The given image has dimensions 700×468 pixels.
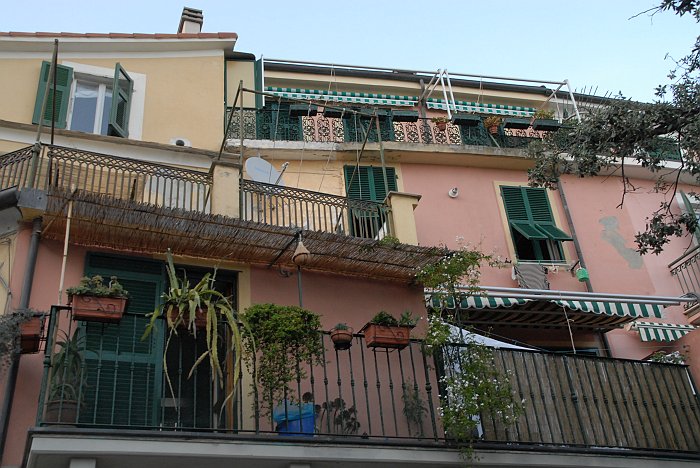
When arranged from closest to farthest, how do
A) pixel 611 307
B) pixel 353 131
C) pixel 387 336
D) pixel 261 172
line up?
1. pixel 387 336
2. pixel 261 172
3. pixel 611 307
4. pixel 353 131

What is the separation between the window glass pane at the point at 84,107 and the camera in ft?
39.8

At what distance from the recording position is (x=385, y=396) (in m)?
9.67

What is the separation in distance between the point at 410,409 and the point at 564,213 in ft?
20.9

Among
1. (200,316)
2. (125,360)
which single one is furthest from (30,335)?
(200,316)

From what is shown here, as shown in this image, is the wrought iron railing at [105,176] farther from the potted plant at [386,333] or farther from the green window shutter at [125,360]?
the potted plant at [386,333]

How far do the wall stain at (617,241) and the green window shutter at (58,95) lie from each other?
31.1 ft

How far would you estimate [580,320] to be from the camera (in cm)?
1238

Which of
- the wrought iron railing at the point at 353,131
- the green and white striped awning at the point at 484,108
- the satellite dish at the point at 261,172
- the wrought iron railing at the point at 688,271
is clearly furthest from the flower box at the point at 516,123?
the satellite dish at the point at 261,172

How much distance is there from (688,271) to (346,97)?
23.6ft

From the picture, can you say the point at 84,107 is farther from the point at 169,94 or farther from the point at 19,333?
the point at 19,333

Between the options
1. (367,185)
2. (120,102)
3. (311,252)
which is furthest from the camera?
(367,185)

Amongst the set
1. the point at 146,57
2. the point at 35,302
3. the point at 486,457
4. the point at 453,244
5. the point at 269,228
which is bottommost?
the point at 486,457

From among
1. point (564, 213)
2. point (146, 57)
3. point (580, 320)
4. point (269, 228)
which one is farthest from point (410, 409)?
point (146, 57)

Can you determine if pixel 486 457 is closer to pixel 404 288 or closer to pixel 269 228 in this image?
pixel 404 288
